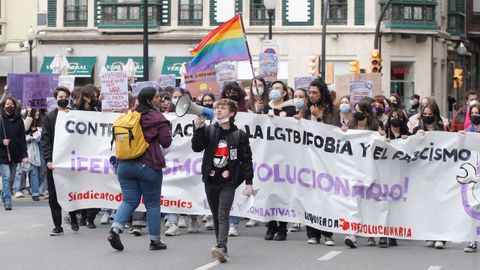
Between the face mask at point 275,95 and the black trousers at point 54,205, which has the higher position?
the face mask at point 275,95

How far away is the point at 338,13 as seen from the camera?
1881 inches

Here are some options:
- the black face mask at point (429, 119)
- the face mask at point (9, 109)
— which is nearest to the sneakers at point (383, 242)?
the black face mask at point (429, 119)

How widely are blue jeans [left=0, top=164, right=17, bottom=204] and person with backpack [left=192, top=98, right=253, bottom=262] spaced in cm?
677

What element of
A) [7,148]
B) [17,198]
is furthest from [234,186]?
[17,198]

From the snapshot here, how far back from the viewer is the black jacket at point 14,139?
18688 millimetres

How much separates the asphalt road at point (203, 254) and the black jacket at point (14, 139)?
12.0 feet

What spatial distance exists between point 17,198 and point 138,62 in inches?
1103

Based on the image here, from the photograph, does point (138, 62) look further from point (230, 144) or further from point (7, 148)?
point (230, 144)

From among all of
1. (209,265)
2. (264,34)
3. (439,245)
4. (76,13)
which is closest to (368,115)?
(439,245)

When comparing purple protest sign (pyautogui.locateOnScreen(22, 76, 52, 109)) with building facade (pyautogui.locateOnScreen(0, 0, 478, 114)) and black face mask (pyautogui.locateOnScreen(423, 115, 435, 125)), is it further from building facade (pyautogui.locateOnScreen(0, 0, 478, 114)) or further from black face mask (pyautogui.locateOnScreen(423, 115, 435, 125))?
building facade (pyautogui.locateOnScreen(0, 0, 478, 114))

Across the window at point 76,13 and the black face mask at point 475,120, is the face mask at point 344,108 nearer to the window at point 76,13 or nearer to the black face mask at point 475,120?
the black face mask at point 475,120

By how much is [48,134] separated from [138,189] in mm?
2549

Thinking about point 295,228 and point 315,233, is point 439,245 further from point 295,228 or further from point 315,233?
point 295,228

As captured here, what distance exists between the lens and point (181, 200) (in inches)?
593
